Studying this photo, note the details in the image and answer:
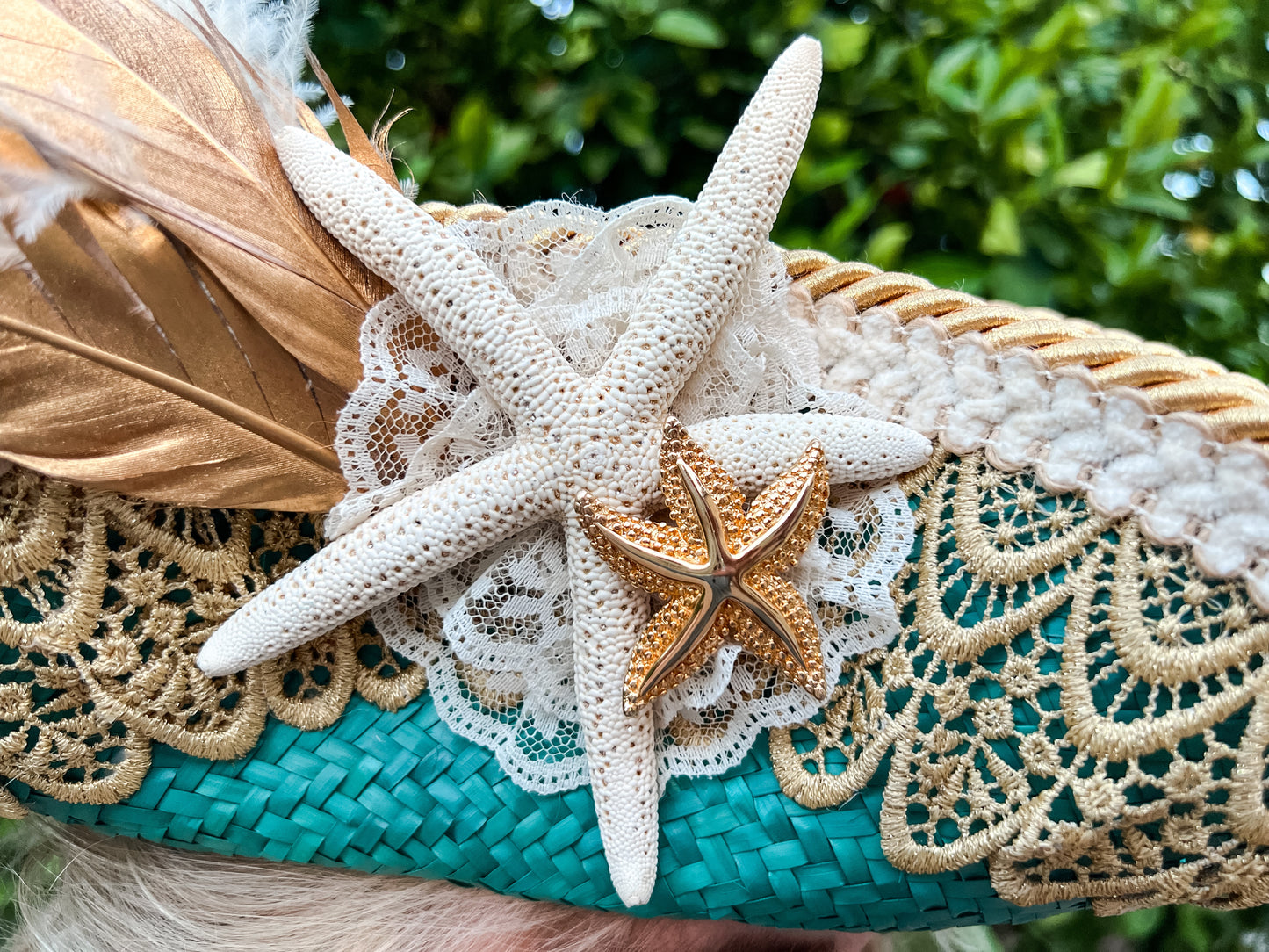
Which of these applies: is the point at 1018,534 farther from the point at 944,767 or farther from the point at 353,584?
the point at 353,584

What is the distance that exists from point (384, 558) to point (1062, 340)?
1.67 ft

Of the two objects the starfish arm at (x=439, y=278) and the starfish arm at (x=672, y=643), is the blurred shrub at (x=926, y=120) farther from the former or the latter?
the starfish arm at (x=672, y=643)

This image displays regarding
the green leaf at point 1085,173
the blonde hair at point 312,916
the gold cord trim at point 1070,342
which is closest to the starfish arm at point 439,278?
the gold cord trim at point 1070,342

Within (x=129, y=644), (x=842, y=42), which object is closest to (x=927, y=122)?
(x=842, y=42)

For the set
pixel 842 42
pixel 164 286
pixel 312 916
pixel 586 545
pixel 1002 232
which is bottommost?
pixel 312 916

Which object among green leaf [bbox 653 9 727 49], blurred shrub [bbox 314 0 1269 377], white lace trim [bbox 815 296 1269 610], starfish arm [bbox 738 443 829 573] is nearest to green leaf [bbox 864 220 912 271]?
blurred shrub [bbox 314 0 1269 377]

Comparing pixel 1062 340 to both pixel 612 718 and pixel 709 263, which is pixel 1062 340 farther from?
pixel 612 718

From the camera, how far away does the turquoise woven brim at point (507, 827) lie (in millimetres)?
624

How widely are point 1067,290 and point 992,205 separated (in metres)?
0.16

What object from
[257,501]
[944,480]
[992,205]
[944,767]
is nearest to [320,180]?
[257,501]

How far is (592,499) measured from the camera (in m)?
0.59

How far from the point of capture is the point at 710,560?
1.85 feet

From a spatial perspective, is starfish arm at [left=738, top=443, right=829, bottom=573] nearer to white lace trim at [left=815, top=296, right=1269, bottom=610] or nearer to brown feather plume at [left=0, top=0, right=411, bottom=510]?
white lace trim at [left=815, top=296, right=1269, bottom=610]

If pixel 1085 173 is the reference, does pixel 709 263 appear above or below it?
above
